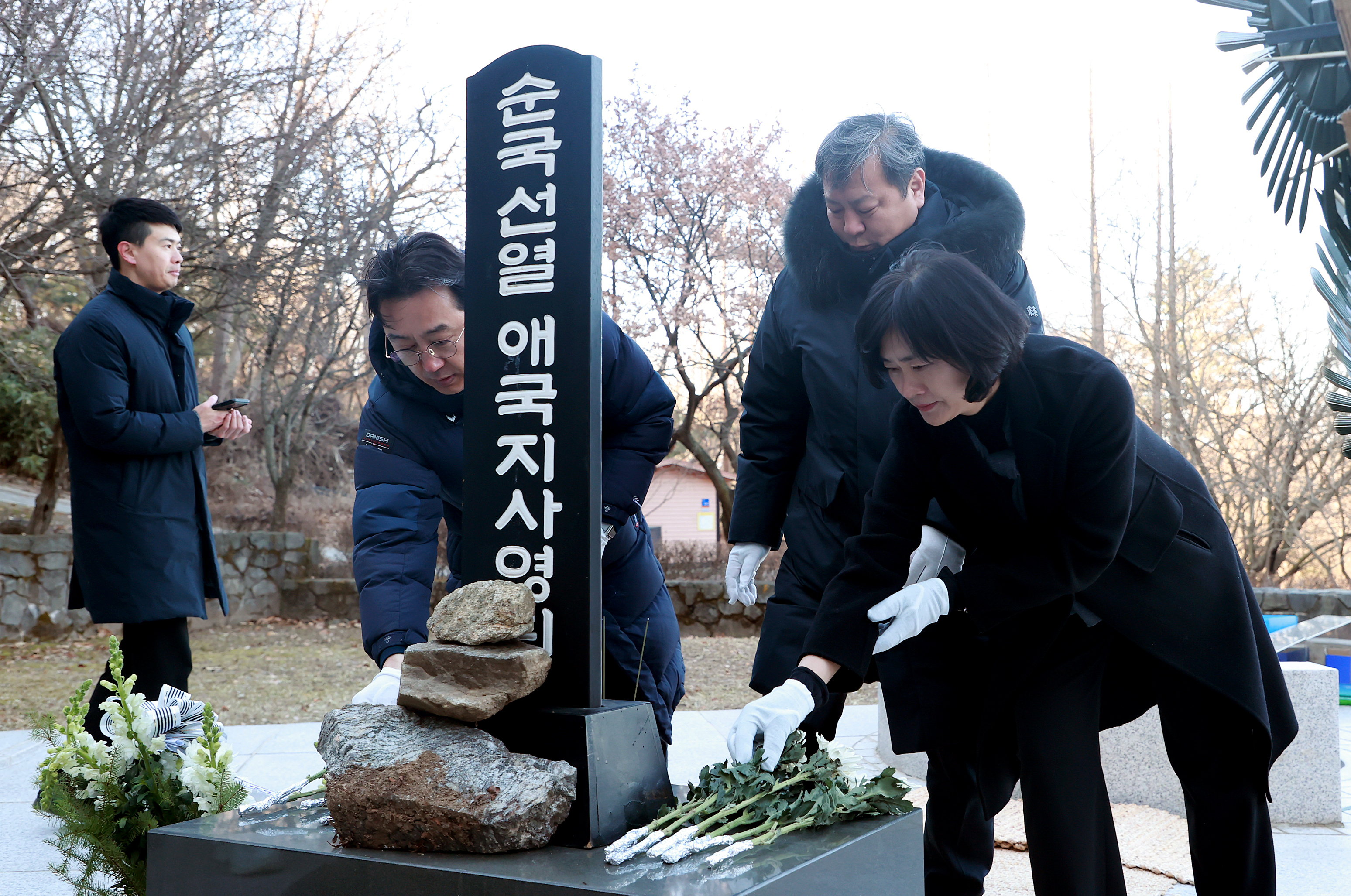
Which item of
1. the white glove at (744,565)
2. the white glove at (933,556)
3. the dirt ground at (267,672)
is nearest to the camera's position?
Result: the white glove at (933,556)

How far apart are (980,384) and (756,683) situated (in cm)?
98

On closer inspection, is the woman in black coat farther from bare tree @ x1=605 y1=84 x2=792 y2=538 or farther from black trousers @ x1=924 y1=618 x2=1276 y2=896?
bare tree @ x1=605 y1=84 x2=792 y2=538

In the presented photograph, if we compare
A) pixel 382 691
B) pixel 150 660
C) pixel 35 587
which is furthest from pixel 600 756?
pixel 35 587

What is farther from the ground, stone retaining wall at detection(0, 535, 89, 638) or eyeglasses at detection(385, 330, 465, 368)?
eyeglasses at detection(385, 330, 465, 368)

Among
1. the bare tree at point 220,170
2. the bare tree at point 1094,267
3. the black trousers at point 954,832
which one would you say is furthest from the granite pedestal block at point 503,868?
the bare tree at point 1094,267

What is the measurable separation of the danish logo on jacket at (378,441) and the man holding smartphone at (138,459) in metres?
1.04

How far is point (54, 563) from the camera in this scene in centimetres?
905

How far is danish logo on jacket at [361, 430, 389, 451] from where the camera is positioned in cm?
249

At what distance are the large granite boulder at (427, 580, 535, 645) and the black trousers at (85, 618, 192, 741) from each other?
1.81 metres

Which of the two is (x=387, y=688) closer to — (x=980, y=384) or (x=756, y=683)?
(x=756, y=683)

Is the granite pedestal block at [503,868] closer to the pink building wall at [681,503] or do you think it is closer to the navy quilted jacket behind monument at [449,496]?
the navy quilted jacket behind monument at [449,496]

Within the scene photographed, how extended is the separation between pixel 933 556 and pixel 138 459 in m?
2.54

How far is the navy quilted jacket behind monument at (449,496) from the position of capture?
234 cm

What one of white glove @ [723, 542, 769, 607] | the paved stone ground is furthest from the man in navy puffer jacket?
the paved stone ground
